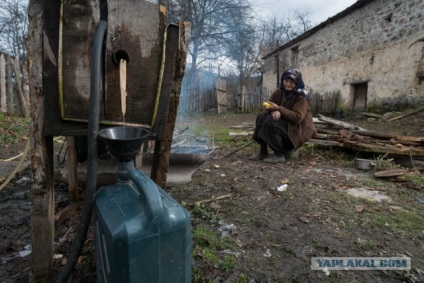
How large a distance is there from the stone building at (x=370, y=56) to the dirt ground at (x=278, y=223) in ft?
23.2

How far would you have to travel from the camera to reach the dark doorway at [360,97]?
10.9 metres

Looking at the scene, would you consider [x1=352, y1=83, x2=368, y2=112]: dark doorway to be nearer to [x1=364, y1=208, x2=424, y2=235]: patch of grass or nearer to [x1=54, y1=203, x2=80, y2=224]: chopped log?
[x1=364, y1=208, x2=424, y2=235]: patch of grass

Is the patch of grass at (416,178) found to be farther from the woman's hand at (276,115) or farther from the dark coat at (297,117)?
the woman's hand at (276,115)

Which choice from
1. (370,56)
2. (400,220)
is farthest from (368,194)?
(370,56)

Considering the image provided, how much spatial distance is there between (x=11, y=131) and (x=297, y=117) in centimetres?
592

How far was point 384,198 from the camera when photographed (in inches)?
110

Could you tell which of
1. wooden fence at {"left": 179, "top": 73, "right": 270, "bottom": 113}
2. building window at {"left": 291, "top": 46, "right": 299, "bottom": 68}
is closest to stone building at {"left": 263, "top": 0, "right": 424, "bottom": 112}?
building window at {"left": 291, "top": 46, "right": 299, "bottom": 68}

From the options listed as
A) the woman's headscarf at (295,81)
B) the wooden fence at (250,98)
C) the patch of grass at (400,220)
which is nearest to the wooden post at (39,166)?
the patch of grass at (400,220)

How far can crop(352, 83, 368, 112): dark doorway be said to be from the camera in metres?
10.9

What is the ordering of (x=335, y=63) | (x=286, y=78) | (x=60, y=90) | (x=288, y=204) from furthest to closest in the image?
(x=335, y=63) < (x=286, y=78) < (x=288, y=204) < (x=60, y=90)

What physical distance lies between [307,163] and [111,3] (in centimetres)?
374

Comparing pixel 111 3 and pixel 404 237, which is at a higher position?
pixel 111 3

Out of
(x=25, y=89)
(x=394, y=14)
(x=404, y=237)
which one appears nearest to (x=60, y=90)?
(x=404, y=237)

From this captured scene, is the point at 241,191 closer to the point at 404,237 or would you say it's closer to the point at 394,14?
the point at 404,237
